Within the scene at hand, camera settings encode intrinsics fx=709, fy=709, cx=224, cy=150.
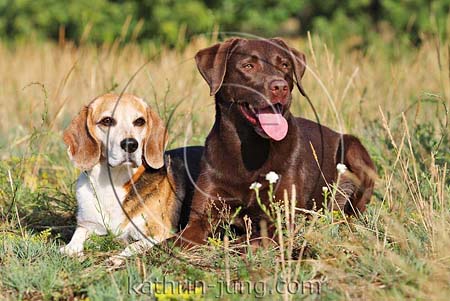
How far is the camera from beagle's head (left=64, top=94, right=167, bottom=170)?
4736mm

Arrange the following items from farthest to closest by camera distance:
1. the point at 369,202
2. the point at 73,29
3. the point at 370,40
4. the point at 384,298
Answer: the point at 73,29, the point at 370,40, the point at 369,202, the point at 384,298

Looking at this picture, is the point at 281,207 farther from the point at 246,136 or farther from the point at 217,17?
the point at 217,17

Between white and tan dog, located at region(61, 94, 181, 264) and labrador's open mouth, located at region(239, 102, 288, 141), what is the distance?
2.34 ft

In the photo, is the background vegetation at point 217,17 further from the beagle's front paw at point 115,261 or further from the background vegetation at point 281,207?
the beagle's front paw at point 115,261

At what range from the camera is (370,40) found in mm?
16109

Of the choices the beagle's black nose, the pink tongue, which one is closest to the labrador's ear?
the pink tongue

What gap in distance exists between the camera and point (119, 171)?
16.4 ft

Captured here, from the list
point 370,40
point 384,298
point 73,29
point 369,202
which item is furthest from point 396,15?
point 384,298

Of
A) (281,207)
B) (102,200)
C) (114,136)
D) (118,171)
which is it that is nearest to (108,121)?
(114,136)

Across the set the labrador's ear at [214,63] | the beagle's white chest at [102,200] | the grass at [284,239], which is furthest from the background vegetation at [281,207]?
the labrador's ear at [214,63]

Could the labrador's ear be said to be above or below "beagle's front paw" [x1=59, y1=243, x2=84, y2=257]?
above

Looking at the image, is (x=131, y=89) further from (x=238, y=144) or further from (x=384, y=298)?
(x=384, y=298)

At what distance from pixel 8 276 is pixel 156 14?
1362cm

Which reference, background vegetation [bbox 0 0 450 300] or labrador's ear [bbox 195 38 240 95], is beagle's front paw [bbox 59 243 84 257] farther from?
labrador's ear [bbox 195 38 240 95]
